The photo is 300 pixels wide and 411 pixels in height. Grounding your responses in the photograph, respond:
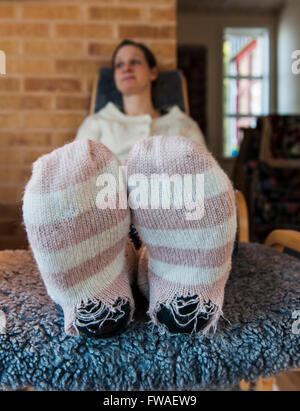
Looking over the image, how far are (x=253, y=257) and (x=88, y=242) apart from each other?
1.54ft

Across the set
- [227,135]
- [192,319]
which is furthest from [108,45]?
[227,135]

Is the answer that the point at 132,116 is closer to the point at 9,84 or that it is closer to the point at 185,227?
the point at 9,84

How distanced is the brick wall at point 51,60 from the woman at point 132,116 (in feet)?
0.66

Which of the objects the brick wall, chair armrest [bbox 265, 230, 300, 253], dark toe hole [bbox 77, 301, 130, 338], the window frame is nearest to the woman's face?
the brick wall

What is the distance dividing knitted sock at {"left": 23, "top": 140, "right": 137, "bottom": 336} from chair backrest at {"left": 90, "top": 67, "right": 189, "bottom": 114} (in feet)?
3.01

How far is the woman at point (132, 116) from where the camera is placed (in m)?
1.20

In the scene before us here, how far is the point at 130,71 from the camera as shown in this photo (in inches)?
50.4

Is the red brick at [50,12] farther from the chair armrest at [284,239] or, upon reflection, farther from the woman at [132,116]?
the chair armrest at [284,239]

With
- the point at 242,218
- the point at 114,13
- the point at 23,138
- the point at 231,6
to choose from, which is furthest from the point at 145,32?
the point at 231,6

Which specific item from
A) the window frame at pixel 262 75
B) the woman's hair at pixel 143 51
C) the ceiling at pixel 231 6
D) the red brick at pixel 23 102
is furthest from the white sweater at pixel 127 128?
the ceiling at pixel 231 6

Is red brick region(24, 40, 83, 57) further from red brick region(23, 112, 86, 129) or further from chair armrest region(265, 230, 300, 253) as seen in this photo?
chair armrest region(265, 230, 300, 253)

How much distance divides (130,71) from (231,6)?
12.5 feet

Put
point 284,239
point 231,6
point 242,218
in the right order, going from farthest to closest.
Result: point 231,6 < point 242,218 < point 284,239

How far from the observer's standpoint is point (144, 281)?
0.58 meters
